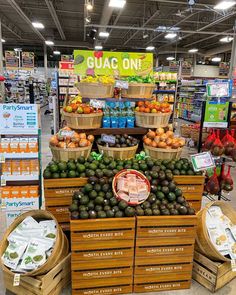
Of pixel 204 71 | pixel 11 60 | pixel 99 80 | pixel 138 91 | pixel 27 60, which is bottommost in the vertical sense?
pixel 138 91

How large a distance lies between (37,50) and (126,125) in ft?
82.3

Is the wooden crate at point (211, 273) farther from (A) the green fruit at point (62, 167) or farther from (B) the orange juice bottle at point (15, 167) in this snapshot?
(B) the orange juice bottle at point (15, 167)

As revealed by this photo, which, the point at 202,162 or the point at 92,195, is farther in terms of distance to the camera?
the point at 202,162

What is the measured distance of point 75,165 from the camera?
9.42ft

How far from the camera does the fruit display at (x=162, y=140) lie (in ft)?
11.2

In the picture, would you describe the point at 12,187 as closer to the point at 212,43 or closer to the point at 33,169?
the point at 33,169

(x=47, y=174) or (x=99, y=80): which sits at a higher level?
(x=99, y=80)

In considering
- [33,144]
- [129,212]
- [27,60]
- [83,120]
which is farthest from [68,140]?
[27,60]

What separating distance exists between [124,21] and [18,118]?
14082mm

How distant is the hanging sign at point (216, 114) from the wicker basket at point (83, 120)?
1.59 m

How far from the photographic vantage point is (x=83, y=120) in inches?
132

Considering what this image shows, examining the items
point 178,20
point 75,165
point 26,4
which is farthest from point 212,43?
point 75,165

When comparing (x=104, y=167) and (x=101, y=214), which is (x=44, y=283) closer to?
(x=101, y=214)

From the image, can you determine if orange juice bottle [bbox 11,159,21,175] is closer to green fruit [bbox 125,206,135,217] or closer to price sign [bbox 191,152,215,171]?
green fruit [bbox 125,206,135,217]
